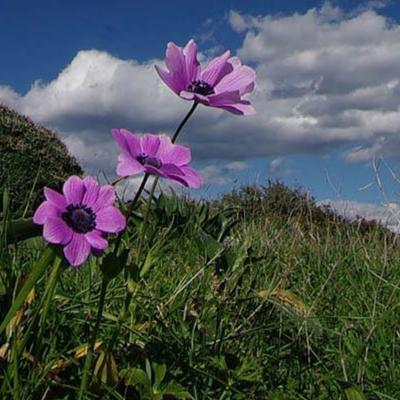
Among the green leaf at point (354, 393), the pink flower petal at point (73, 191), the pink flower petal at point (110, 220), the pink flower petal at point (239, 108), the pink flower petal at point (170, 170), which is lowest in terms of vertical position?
the green leaf at point (354, 393)

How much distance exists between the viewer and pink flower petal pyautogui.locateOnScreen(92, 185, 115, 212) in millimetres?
1670

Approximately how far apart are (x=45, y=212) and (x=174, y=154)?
0.88 ft

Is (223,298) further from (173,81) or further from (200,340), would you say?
(173,81)

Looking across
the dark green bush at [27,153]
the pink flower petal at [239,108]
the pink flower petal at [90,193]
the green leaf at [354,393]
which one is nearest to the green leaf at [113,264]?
the pink flower petal at [90,193]

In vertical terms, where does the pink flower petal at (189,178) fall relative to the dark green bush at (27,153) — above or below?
below

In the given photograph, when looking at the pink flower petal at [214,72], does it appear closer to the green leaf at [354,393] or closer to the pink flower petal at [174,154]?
the pink flower petal at [174,154]

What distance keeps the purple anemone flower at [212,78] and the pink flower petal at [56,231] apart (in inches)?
13.3

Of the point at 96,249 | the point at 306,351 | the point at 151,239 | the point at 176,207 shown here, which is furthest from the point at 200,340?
the point at 176,207

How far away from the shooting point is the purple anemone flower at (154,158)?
5.31 ft

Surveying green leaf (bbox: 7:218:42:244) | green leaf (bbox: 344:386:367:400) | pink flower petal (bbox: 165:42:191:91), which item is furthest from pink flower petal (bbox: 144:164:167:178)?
green leaf (bbox: 344:386:367:400)

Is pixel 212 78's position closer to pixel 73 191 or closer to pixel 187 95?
pixel 187 95

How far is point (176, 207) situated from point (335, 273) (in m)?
0.81

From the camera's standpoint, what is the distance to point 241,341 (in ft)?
9.00

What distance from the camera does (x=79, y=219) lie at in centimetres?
163
